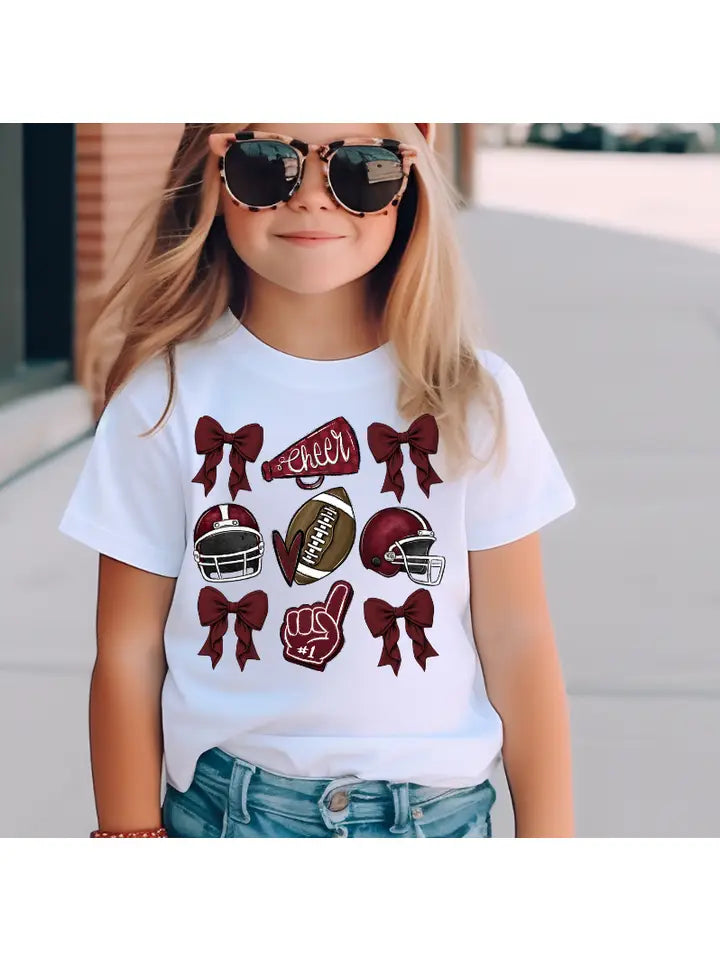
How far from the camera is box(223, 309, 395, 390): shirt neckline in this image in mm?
1762

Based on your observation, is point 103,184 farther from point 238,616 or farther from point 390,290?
point 238,616

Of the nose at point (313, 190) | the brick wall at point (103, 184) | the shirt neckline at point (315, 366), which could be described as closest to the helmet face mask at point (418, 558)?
the shirt neckline at point (315, 366)

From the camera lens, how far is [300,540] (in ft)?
5.65

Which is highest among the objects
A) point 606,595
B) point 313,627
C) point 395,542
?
point 395,542

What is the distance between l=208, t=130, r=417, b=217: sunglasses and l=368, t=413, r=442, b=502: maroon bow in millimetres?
270

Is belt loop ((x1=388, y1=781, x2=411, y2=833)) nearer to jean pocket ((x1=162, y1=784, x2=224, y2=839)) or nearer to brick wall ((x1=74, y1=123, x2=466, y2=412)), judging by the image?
jean pocket ((x1=162, y1=784, x2=224, y2=839))

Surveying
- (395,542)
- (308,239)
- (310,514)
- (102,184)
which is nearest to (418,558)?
(395,542)

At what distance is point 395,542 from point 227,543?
206 mm

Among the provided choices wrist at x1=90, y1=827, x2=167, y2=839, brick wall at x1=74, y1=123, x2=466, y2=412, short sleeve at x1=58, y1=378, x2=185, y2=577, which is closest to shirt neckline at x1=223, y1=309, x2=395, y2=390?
short sleeve at x1=58, y1=378, x2=185, y2=577

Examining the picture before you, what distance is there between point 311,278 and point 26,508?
3.88 m

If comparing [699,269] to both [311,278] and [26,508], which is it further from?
[311,278]

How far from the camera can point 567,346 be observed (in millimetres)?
8734

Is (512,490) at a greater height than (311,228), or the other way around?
(311,228)

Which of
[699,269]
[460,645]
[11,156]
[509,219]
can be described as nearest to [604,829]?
[460,645]
